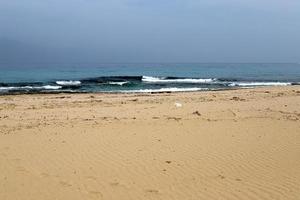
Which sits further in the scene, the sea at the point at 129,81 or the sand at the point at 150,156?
the sea at the point at 129,81

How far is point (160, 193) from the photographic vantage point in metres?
6.33

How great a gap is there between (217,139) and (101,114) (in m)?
5.31

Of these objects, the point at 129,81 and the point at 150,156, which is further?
the point at 129,81

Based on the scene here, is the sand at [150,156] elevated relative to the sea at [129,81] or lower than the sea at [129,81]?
elevated

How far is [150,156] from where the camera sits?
8.41m

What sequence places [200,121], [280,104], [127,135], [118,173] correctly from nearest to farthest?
[118,173]
[127,135]
[200,121]
[280,104]

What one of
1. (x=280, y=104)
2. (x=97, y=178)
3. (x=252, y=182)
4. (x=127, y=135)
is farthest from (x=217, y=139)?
(x=280, y=104)

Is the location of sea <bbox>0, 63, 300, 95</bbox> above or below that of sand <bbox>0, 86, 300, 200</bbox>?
below

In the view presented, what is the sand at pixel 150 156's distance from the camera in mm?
6461

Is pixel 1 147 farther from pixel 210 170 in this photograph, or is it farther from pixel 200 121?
pixel 200 121

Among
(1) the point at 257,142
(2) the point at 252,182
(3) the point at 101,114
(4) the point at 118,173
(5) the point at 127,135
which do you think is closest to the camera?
(2) the point at 252,182

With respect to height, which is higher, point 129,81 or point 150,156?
point 150,156

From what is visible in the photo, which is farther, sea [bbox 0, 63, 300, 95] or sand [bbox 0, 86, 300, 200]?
sea [bbox 0, 63, 300, 95]

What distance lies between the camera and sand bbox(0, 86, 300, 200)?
6.46 m
